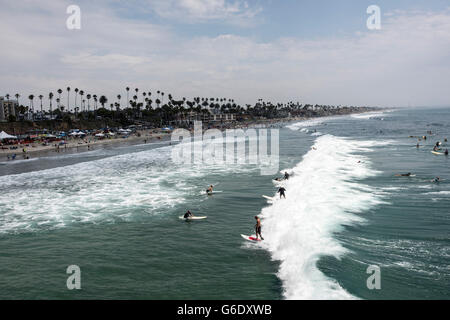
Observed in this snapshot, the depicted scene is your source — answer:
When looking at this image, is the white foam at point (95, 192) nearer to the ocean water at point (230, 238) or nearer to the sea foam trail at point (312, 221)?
the ocean water at point (230, 238)

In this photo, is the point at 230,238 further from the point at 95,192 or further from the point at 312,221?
the point at 95,192

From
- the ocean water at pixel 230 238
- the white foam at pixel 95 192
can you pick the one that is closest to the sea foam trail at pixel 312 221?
the ocean water at pixel 230 238

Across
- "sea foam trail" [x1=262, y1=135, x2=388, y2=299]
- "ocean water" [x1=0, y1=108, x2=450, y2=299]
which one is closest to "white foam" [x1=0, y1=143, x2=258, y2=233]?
"ocean water" [x1=0, y1=108, x2=450, y2=299]

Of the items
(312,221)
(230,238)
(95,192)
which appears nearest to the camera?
(230,238)

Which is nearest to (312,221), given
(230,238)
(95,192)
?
(230,238)
